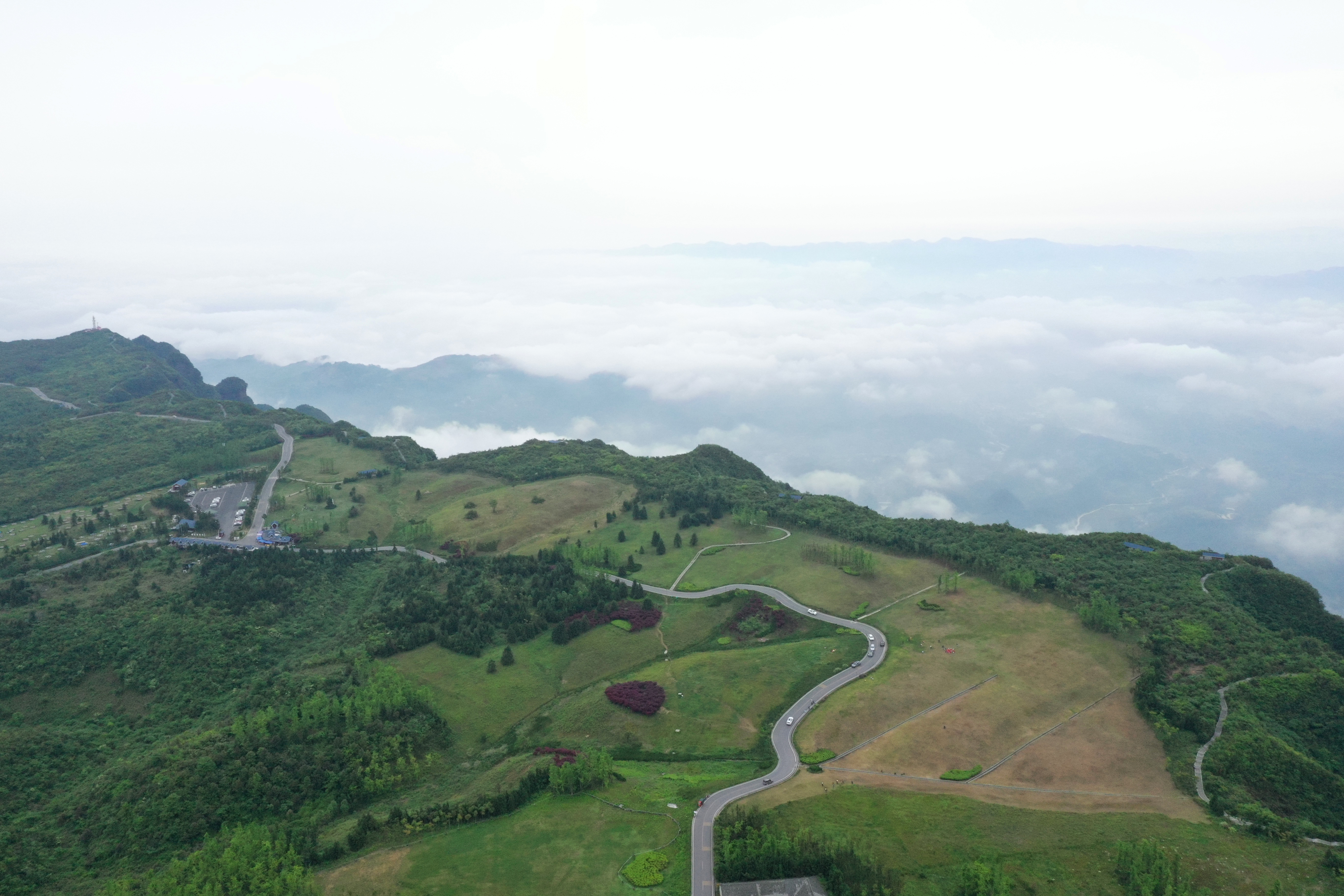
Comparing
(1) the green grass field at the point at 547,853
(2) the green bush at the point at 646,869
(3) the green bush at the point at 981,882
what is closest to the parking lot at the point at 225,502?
(1) the green grass field at the point at 547,853

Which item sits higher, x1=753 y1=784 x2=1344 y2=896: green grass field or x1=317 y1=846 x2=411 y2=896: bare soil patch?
x1=317 y1=846 x2=411 y2=896: bare soil patch

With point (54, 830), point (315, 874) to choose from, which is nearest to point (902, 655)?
point (315, 874)

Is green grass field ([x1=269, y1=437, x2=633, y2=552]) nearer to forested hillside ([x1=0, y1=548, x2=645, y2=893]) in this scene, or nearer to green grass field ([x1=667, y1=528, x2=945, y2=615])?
forested hillside ([x1=0, y1=548, x2=645, y2=893])

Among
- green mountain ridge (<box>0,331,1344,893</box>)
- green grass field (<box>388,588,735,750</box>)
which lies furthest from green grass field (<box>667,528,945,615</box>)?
green grass field (<box>388,588,735,750</box>)

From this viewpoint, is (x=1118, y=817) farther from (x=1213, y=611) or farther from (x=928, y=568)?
(x=928, y=568)

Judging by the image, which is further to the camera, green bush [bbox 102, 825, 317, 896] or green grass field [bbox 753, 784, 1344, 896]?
green grass field [bbox 753, 784, 1344, 896]
